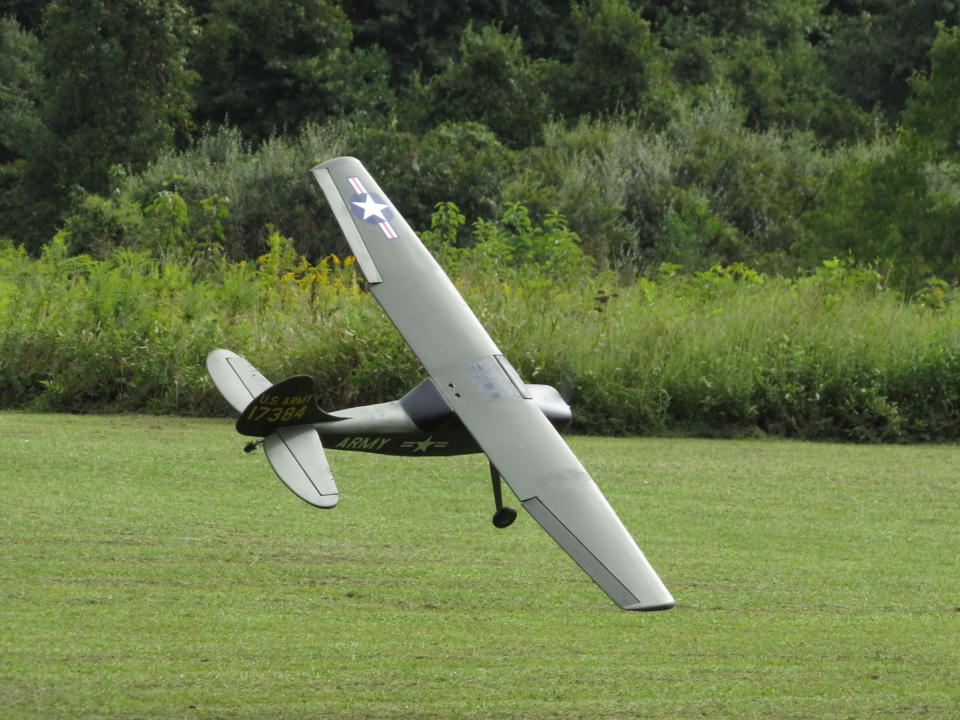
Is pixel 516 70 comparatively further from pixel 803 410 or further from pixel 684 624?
pixel 684 624

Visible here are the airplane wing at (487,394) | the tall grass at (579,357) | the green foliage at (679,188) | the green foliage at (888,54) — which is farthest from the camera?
the green foliage at (888,54)

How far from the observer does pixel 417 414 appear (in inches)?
209

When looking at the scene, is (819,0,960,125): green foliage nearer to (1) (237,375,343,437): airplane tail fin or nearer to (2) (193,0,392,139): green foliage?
(2) (193,0,392,139): green foliage

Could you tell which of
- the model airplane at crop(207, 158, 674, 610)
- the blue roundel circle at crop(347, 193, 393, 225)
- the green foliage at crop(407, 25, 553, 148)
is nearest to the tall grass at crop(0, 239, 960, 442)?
the blue roundel circle at crop(347, 193, 393, 225)

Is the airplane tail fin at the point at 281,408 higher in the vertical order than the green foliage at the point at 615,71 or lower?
higher

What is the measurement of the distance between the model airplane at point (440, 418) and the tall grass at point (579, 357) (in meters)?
6.57

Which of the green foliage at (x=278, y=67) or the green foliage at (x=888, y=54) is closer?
the green foliage at (x=278, y=67)

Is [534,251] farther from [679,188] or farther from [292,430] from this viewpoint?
[292,430]

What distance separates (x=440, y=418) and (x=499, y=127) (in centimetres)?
2392

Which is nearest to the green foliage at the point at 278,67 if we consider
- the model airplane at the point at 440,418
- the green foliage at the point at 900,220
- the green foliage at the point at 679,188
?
the green foliage at the point at 679,188

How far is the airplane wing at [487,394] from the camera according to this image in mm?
4234

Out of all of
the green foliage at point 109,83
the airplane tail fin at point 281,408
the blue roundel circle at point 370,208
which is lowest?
the green foliage at point 109,83

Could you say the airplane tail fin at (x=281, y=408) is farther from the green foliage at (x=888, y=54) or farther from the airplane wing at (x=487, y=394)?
the green foliage at (x=888, y=54)

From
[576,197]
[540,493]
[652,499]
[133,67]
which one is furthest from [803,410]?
[133,67]
